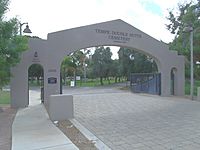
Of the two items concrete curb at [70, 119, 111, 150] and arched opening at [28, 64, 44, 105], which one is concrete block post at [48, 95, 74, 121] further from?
arched opening at [28, 64, 44, 105]

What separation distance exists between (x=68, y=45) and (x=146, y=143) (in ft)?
36.1

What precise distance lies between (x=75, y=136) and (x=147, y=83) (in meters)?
17.3

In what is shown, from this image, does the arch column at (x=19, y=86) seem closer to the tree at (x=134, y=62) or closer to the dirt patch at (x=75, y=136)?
the dirt patch at (x=75, y=136)

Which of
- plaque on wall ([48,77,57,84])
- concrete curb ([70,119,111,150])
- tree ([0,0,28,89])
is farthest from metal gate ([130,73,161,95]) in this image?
concrete curb ([70,119,111,150])

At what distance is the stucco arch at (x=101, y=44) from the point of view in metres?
16.6

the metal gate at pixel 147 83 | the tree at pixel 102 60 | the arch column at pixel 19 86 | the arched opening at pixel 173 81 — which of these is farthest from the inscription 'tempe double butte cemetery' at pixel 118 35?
the tree at pixel 102 60

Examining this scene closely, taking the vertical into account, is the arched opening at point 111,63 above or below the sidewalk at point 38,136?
above

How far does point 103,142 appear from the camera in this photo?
743 cm

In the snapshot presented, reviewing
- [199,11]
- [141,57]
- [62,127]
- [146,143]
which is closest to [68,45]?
[62,127]

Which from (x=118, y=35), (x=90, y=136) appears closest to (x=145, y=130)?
(x=90, y=136)

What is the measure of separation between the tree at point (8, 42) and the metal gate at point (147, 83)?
1238 cm

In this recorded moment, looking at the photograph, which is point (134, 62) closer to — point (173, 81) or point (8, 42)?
point (173, 81)

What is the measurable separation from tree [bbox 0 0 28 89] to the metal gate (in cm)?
1238

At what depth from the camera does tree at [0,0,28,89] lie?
12438mm
